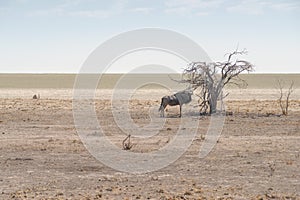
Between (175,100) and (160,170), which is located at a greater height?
(175,100)

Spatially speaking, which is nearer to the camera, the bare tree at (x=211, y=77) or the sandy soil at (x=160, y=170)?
the sandy soil at (x=160, y=170)

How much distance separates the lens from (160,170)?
14.5m

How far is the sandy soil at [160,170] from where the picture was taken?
38.3 feet

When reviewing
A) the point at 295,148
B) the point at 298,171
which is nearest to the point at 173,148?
the point at 295,148

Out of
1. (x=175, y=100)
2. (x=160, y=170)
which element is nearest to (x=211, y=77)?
(x=175, y=100)

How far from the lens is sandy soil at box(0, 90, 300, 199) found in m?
11.7

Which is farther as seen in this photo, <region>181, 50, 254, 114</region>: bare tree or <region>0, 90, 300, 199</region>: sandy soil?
<region>181, 50, 254, 114</region>: bare tree

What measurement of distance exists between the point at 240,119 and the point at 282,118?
7.38 feet

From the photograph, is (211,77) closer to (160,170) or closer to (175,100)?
(175,100)

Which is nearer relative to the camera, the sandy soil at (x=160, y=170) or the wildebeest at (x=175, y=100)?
the sandy soil at (x=160, y=170)

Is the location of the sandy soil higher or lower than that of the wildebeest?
lower

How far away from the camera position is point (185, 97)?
3098 centimetres

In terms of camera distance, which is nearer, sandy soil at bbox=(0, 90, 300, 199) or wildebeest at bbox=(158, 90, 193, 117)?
sandy soil at bbox=(0, 90, 300, 199)

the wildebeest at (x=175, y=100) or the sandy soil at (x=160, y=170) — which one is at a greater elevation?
the wildebeest at (x=175, y=100)
